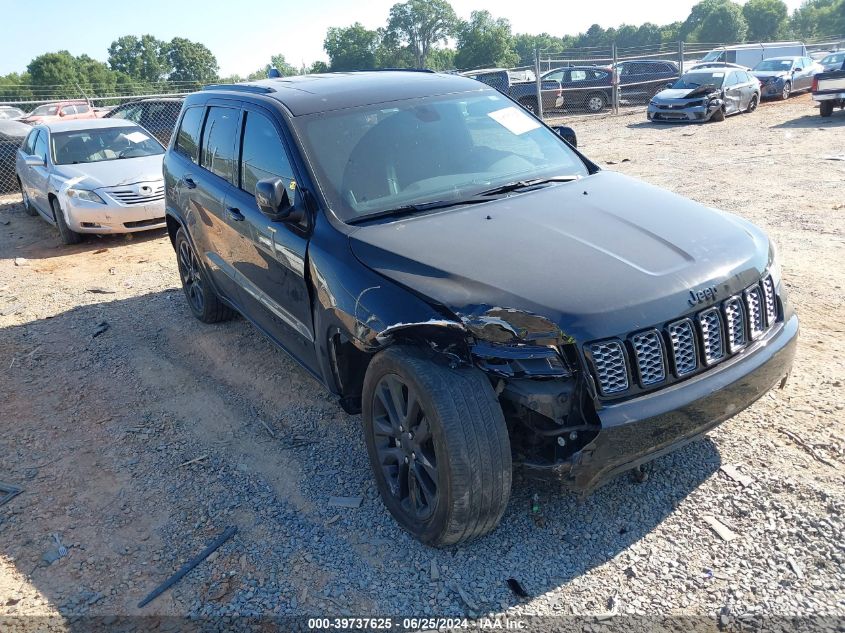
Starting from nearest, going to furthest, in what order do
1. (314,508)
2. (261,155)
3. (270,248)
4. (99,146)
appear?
(314,508) → (270,248) → (261,155) → (99,146)

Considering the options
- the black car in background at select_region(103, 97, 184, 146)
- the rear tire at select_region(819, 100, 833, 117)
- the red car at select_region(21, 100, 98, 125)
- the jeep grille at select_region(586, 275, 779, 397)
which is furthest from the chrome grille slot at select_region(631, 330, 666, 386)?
the red car at select_region(21, 100, 98, 125)

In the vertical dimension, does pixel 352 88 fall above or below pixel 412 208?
above

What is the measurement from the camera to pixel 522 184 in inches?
156

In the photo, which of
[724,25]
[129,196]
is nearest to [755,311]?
[129,196]

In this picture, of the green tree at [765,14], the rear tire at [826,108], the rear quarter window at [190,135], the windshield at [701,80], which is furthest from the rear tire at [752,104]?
the green tree at [765,14]

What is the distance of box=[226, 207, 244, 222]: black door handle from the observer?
4.43m

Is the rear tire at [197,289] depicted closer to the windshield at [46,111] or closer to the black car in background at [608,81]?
the black car in background at [608,81]

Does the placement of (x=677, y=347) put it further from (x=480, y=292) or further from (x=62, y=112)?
(x=62, y=112)

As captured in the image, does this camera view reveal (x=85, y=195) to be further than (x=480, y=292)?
Yes

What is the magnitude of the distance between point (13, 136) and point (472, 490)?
1555 cm

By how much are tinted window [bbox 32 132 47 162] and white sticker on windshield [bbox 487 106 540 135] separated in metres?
8.42

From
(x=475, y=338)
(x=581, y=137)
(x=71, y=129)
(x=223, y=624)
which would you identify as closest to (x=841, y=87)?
(x=581, y=137)

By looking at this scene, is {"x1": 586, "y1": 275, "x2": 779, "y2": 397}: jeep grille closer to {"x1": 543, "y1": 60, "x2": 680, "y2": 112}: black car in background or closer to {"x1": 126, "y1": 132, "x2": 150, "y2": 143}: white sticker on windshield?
{"x1": 126, "y1": 132, "x2": 150, "y2": 143}: white sticker on windshield

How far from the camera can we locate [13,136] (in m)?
14.8
